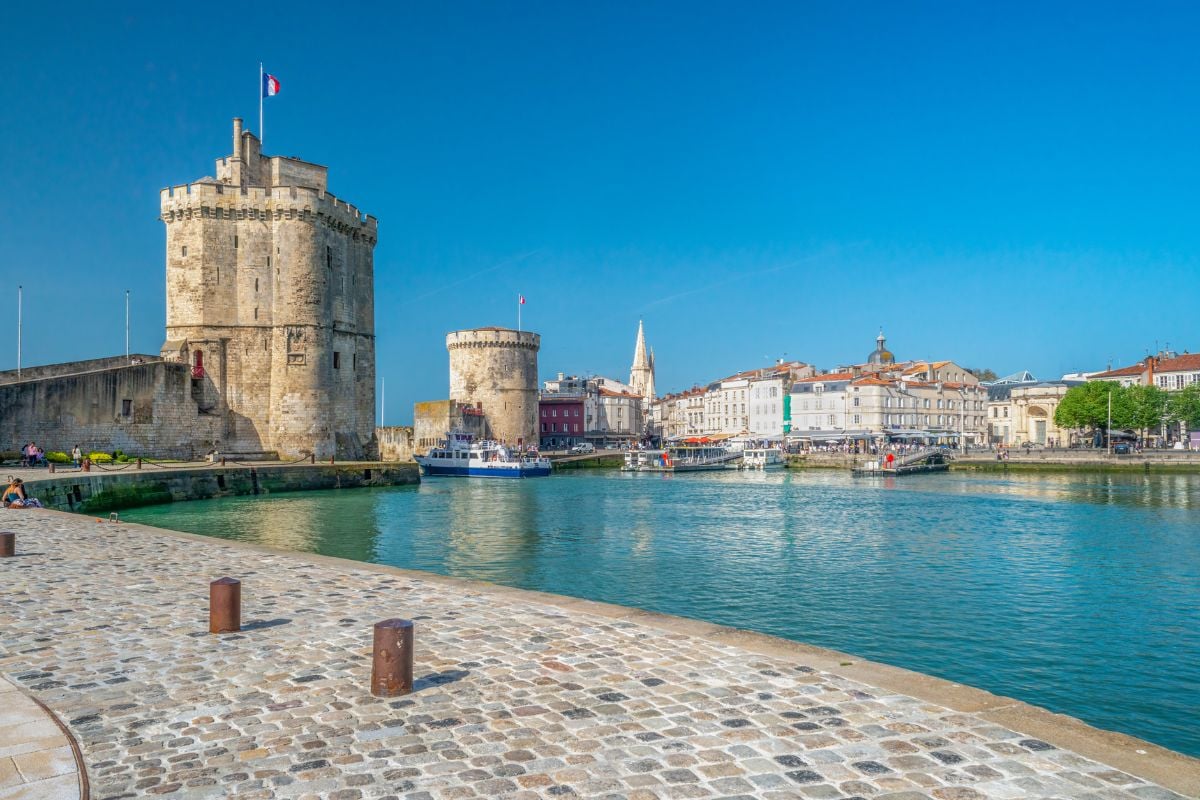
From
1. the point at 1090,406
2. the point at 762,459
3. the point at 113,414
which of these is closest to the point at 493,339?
the point at 762,459

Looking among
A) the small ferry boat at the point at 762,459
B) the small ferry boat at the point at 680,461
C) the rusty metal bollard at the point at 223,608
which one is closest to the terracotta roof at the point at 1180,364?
the small ferry boat at the point at 762,459

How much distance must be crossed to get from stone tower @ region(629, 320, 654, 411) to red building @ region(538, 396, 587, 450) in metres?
36.6

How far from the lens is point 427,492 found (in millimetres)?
42719

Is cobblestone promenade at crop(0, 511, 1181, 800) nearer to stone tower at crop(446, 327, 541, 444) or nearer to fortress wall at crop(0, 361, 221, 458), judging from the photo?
fortress wall at crop(0, 361, 221, 458)

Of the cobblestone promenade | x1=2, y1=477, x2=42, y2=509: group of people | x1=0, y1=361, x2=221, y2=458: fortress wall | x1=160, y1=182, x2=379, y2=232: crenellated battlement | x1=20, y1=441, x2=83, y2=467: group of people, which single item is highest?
x1=160, y1=182, x2=379, y2=232: crenellated battlement

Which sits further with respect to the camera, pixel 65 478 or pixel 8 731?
pixel 65 478

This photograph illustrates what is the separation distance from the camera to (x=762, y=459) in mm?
73375

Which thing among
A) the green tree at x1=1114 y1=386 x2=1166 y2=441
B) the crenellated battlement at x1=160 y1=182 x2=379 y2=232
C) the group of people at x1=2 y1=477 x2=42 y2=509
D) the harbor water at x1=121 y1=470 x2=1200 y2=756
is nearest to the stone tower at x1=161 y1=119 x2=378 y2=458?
the crenellated battlement at x1=160 y1=182 x2=379 y2=232

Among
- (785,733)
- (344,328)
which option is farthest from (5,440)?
(785,733)

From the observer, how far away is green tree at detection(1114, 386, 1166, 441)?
72750mm

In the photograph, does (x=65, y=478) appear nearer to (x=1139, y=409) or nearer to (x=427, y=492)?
(x=427, y=492)

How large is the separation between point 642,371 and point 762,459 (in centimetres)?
7367

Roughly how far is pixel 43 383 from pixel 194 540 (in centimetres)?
2288

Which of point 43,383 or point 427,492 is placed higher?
point 43,383
